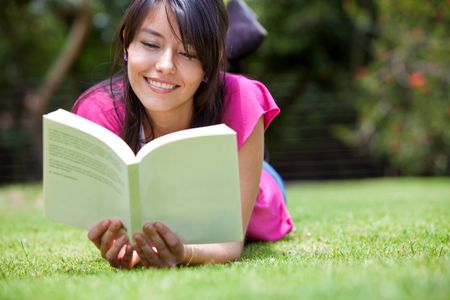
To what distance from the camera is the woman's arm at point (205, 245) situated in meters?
2.02

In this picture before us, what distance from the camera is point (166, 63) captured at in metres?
2.24

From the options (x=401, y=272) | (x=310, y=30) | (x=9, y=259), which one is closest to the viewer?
(x=401, y=272)

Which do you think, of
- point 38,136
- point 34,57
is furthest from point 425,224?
point 34,57

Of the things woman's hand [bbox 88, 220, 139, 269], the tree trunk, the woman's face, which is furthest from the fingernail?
the tree trunk

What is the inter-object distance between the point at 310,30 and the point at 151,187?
1186 cm

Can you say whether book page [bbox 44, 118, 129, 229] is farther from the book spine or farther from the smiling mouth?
the smiling mouth

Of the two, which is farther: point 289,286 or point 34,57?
point 34,57

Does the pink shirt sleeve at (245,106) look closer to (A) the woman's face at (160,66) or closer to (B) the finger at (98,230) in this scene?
(A) the woman's face at (160,66)

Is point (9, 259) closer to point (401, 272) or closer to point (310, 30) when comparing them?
point (401, 272)

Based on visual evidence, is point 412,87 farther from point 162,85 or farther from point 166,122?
point 162,85

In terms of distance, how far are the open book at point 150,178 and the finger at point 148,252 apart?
4 cm

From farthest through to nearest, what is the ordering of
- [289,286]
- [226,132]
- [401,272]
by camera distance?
[226,132] → [401,272] → [289,286]

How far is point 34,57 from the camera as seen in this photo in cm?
1495

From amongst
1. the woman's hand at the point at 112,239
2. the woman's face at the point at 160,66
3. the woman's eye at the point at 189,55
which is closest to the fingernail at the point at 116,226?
the woman's hand at the point at 112,239
